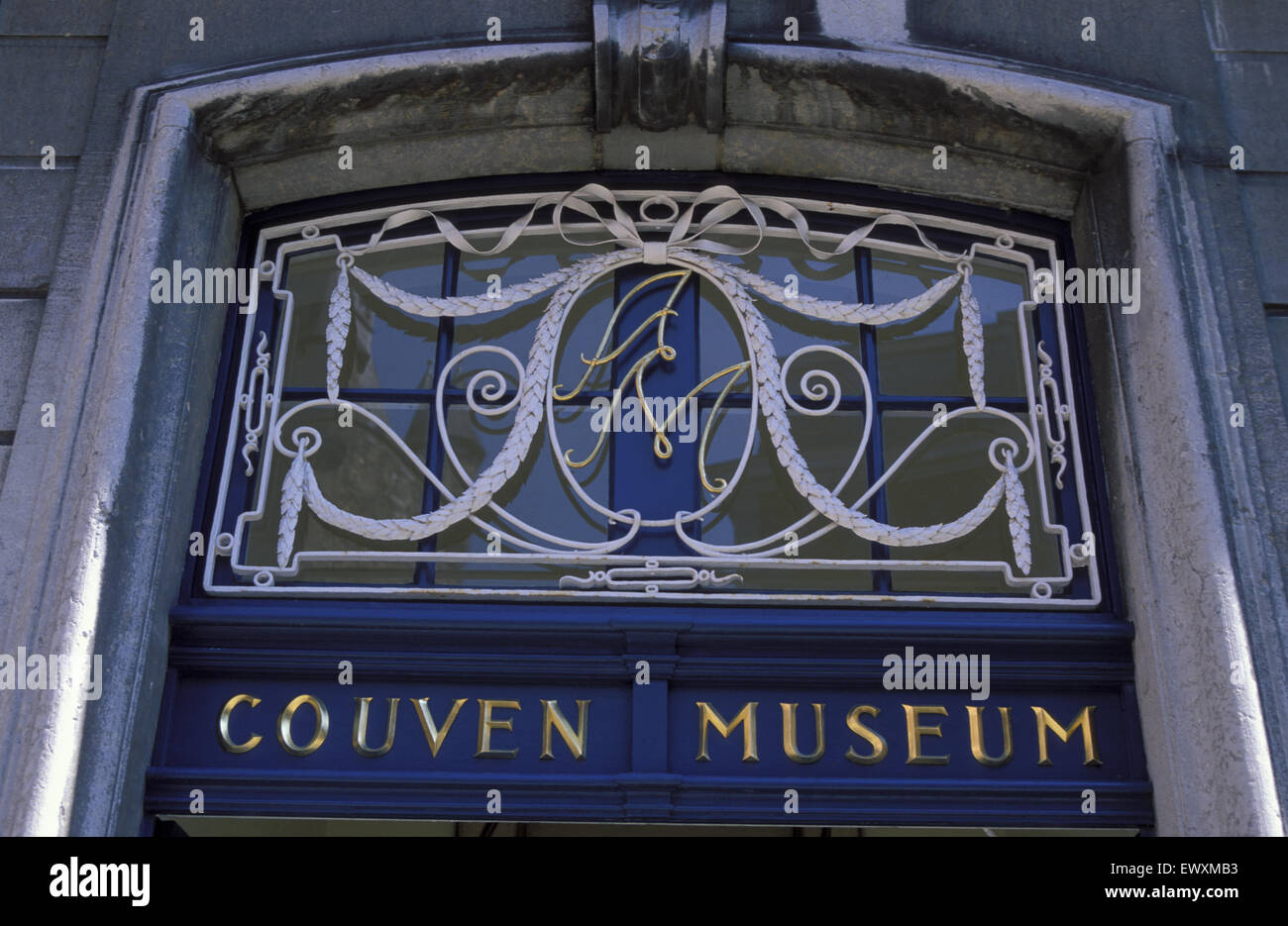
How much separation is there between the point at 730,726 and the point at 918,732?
68 centimetres

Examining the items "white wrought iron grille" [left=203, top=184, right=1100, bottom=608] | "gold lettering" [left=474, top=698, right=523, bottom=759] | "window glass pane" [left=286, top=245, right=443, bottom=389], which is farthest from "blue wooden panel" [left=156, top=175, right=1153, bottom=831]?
"window glass pane" [left=286, top=245, right=443, bottom=389]

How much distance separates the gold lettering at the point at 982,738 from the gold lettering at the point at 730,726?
0.79 m

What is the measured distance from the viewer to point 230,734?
5.51 meters

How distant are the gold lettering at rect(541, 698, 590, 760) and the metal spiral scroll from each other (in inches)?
24.7

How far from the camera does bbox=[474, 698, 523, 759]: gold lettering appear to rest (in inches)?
215

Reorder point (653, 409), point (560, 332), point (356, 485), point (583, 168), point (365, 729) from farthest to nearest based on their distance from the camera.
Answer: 1. point (583, 168)
2. point (560, 332)
3. point (653, 409)
4. point (356, 485)
5. point (365, 729)

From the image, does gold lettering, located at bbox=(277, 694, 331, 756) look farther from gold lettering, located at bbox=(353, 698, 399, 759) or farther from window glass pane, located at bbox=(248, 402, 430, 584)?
window glass pane, located at bbox=(248, 402, 430, 584)

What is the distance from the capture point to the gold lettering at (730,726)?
547 cm

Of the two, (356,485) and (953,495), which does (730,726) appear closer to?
(953,495)

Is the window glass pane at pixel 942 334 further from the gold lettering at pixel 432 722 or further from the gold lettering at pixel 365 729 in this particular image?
the gold lettering at pixel 365 729

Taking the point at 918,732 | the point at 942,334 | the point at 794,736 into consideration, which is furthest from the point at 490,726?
the point at 942,334

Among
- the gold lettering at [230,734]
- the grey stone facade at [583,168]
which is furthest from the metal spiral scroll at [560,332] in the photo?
the gold lettering at [230,734]
